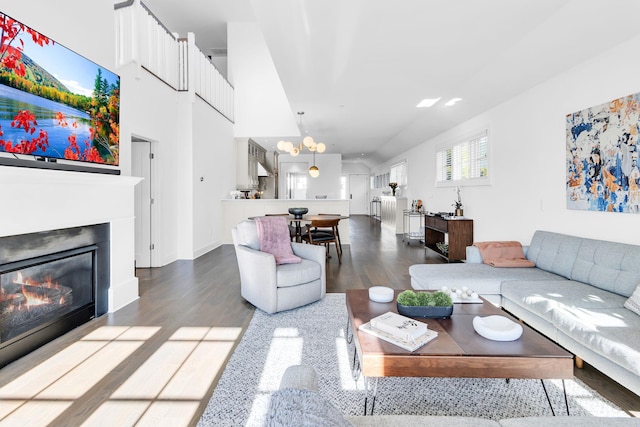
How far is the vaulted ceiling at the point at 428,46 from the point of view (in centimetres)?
252

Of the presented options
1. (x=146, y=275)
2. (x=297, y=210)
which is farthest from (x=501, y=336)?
(x=146, y=275)

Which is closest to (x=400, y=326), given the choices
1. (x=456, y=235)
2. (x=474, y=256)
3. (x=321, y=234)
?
(x=474, y=256)

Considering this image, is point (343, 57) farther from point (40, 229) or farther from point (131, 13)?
point (40, 229)

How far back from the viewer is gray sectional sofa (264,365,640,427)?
2.01 ft

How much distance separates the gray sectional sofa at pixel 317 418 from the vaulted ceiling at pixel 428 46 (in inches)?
104

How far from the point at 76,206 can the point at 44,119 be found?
0.72m

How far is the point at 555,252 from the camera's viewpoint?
3076mm

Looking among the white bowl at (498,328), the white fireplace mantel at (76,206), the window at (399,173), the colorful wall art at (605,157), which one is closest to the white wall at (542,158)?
the colorful wall art at (605,157)

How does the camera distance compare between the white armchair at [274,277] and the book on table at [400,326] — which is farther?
the white armchair at [274,277]

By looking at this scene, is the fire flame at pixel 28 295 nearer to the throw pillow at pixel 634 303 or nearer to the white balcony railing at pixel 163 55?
the white balcony railing at pixel 163 55

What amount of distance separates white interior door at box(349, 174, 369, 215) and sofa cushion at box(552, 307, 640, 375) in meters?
14.4

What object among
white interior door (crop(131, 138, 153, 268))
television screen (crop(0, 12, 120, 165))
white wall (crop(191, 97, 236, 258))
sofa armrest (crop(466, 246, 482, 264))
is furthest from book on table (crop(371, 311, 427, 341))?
white wall (crop(191, 97, 236, 258))

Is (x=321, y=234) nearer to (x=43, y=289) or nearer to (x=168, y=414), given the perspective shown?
(x=43, y=289)

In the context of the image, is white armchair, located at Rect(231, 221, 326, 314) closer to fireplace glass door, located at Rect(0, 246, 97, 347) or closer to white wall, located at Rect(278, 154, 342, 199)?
fireplace glass door, located at Rect(0, 246, 97, 347)
